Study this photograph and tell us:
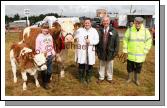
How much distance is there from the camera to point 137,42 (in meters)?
7.41

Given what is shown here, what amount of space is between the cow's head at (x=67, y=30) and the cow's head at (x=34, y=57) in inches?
38.0

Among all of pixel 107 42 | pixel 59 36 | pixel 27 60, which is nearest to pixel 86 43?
pixel 107 42

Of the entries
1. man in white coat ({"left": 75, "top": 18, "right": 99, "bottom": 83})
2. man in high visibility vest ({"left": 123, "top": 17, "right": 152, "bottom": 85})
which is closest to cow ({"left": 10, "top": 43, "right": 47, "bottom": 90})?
man in white coat ({"left": 75, "top": 18, "right": 99, "bottom": 83})

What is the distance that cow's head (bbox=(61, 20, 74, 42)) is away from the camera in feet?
25.6

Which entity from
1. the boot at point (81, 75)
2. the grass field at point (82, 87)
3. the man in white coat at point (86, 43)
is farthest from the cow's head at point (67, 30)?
the grass field at point (82, 87)

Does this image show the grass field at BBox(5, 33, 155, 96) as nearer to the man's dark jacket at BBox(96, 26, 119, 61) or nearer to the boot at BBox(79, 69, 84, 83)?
the boot at BBox(79, 69, 84, 83)

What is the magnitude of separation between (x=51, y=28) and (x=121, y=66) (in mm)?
2601

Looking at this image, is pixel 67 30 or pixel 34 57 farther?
pixel 67 30

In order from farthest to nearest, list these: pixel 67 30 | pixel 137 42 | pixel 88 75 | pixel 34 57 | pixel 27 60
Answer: pixel 67 30
pixel 88 75
pixel 137 42
pixel 27 60
pixel 34 57

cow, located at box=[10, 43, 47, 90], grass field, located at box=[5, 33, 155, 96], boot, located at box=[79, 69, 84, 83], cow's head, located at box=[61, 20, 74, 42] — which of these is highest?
cow's head, located at box=[61, 20, 74, 42]

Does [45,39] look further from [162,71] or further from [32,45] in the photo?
[162,71]

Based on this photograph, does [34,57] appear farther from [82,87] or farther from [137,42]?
[137,42]

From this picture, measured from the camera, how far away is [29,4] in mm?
7602

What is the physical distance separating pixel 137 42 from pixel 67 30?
180cm
